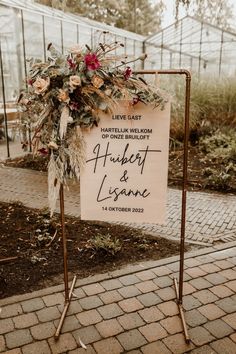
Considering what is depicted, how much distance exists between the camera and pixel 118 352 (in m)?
2.23

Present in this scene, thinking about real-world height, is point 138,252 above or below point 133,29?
below

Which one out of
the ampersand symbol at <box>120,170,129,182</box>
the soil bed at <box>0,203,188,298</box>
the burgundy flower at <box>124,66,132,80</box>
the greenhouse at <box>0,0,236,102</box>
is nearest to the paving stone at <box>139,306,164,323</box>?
the soil bed at <box>0,203,188,298</box>

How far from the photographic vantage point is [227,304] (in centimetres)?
269

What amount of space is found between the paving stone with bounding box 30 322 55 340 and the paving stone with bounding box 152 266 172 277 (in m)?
1.00

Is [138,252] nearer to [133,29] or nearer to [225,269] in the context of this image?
[225,269]

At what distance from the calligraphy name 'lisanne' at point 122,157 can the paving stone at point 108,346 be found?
108 centimetres

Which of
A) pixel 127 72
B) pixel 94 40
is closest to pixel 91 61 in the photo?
pixel 127 72

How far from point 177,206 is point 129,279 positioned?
1987 millimetres

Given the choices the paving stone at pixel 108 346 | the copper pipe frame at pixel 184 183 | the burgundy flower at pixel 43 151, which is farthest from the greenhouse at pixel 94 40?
the paving stone at pixel 108 346

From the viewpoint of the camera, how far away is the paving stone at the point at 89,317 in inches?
98.3

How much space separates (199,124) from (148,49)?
8867 mm

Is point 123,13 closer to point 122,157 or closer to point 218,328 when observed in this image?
point 122,157

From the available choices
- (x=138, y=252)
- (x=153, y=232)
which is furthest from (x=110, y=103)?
(x=153, y=232)

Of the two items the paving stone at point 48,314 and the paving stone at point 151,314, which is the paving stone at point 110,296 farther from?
the paving stone at point 48,314
